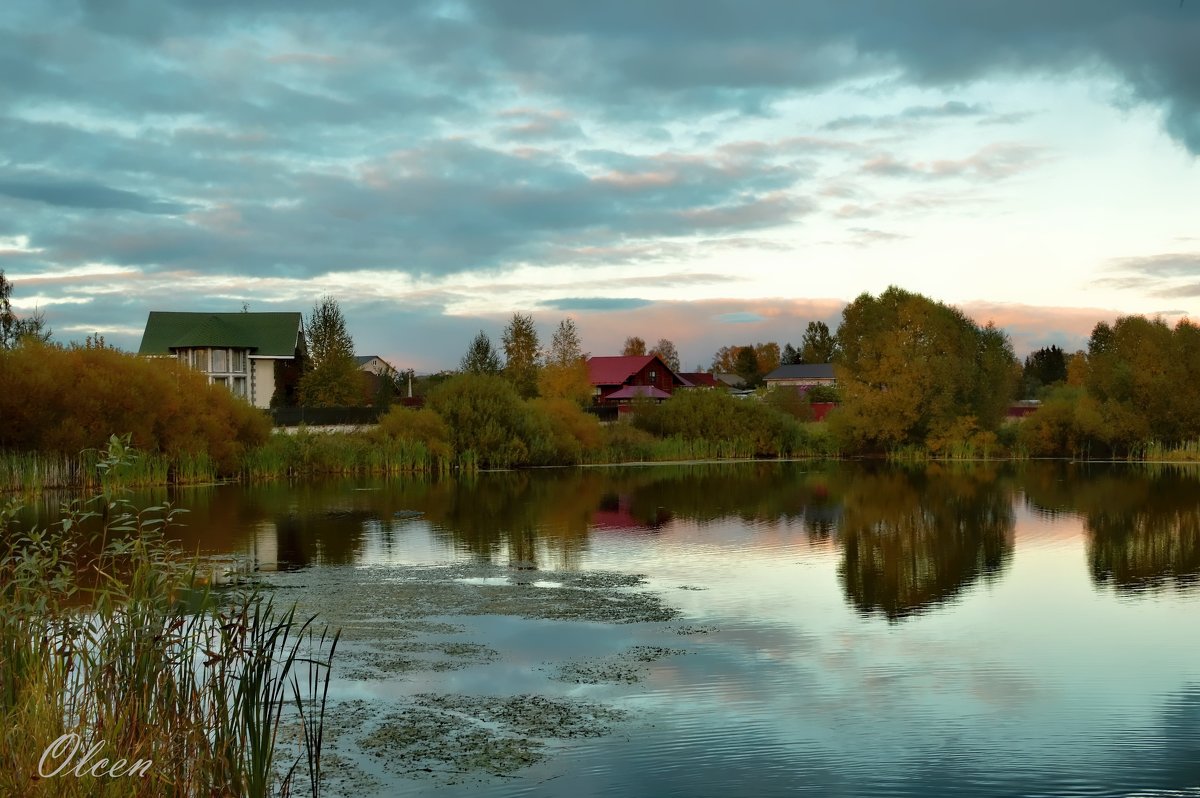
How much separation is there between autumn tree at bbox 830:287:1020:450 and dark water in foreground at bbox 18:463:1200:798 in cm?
2318

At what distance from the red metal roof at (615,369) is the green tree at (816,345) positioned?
45.8 metres

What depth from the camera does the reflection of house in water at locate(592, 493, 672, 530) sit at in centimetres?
2392

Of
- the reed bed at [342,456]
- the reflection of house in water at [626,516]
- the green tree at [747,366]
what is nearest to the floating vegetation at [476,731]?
the reflection of house in water at [626,516]

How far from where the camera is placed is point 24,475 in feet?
98.2

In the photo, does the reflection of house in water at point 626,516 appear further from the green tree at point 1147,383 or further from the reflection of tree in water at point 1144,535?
the green tree at point 1147,383

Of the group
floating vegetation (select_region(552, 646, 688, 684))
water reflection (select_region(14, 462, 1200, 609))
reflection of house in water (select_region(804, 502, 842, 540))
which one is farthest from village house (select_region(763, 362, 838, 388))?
floating vegetation (select_region(552, 646, 688, 684))

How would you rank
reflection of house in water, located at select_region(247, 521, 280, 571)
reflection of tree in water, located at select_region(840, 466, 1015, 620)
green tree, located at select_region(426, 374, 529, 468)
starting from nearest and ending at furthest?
reflection of tree in water, located at select_region(840, 466, 1015, 620) → reflection of house in water, located at select_region(247, 521, 280, 571) → green tree, located at select_region(426, 374, 529, 468)

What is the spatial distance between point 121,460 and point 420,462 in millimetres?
34921

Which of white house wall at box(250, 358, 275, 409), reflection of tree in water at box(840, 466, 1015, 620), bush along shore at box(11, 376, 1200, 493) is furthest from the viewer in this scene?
white house wall at box(250, 358, 275, 409)

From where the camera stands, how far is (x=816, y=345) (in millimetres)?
133750

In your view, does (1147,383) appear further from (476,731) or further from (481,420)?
(476,731)

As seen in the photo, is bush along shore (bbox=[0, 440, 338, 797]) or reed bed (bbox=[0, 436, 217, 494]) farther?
reed bed (bbox=[0, 436, 217, 494])

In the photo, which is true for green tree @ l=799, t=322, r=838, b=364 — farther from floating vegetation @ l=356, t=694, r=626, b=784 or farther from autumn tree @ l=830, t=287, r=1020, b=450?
floating vegetation @ l=356, t=694, r=626, b=784

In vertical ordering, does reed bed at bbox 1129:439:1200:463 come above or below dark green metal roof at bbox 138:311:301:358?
below
